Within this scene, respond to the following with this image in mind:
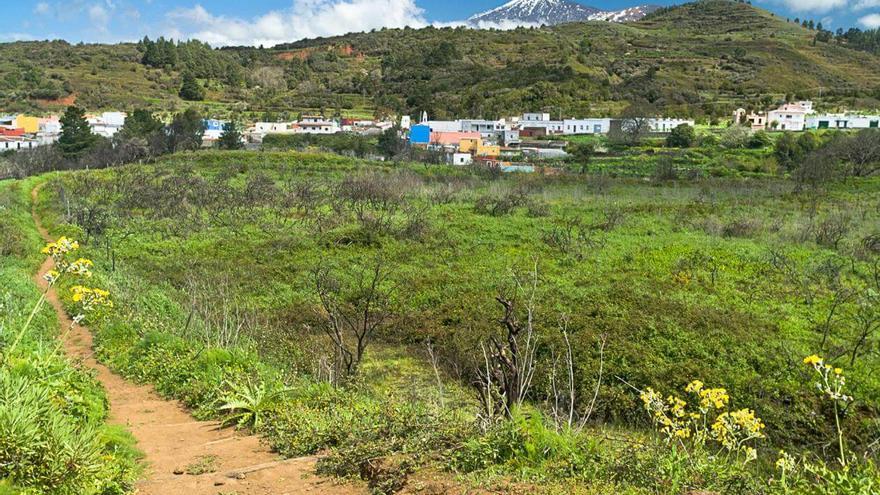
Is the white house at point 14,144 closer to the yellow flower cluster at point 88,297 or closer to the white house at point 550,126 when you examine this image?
the white house at point 550,126

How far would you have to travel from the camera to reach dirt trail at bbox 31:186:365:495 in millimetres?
3801

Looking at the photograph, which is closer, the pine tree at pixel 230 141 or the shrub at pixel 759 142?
the pine tree at pixel 230 141

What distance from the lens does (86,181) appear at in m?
27.2

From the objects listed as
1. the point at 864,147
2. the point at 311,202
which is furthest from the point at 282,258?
the point at 864,147

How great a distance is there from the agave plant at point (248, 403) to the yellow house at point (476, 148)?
142ft

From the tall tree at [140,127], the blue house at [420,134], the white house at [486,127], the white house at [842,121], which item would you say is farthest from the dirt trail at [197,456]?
the white house at [842,121]

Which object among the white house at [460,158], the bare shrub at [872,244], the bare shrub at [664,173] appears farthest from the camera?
the white house at [460,158]

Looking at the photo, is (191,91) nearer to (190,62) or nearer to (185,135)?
(190,62)

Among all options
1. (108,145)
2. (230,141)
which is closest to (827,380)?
(230,141)

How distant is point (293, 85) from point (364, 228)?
79.8m

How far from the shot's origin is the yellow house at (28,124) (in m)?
52.8

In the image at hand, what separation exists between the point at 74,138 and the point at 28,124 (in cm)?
1710

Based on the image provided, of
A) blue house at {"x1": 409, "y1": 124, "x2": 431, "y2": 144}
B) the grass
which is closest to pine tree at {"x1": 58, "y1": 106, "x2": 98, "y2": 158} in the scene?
blue house at {"x1": 409, "y1": 124, "x2": 431, "y2": 144}

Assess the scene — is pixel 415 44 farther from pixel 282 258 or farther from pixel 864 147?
pixel 282 258
